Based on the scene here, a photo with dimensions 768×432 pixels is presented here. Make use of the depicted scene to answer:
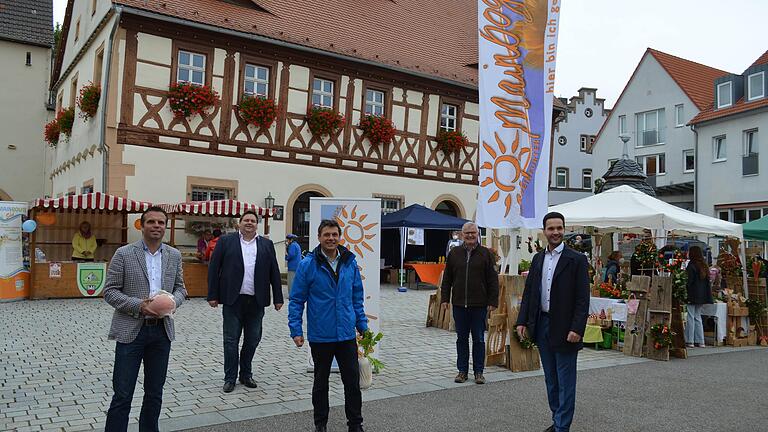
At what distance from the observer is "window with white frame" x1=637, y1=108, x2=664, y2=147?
3728 cm

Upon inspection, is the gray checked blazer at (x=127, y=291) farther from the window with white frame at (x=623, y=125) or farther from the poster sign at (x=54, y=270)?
the window with white frame at (x=623, y=125)

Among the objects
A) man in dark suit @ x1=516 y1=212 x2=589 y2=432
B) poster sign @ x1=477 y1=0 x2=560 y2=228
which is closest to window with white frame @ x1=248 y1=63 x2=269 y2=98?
poster sign @ x1=477 y1=0 x2=560 y2=228

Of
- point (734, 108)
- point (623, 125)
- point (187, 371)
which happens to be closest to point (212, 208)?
point (187, 371)

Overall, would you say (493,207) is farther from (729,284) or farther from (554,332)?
(729,284)

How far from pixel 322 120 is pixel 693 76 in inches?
1011

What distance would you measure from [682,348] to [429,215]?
35.5 feet

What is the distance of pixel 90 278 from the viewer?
14461 millimetres

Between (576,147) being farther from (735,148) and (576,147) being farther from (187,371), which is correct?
(187,371)

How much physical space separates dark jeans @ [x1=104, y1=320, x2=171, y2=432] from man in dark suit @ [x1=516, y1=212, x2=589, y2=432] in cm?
281

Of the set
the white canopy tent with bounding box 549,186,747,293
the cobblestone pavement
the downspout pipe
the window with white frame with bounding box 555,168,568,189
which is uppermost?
the window with white frame with bounding box 555,168,568,189

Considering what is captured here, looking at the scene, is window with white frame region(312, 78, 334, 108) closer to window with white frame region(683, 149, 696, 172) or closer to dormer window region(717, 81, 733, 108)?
dormer window region(717, 81, 733, 108)

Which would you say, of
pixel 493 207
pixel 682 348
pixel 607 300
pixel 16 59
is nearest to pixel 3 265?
pixel 493 207

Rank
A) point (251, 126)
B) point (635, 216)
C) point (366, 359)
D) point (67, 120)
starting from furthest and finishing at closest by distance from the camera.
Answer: point (67, 120)
point (251, 126)
point (635, 216)
point (366, 359)

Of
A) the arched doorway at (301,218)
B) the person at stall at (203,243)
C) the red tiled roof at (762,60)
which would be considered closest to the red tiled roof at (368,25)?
the arched doorway at (301,218)
